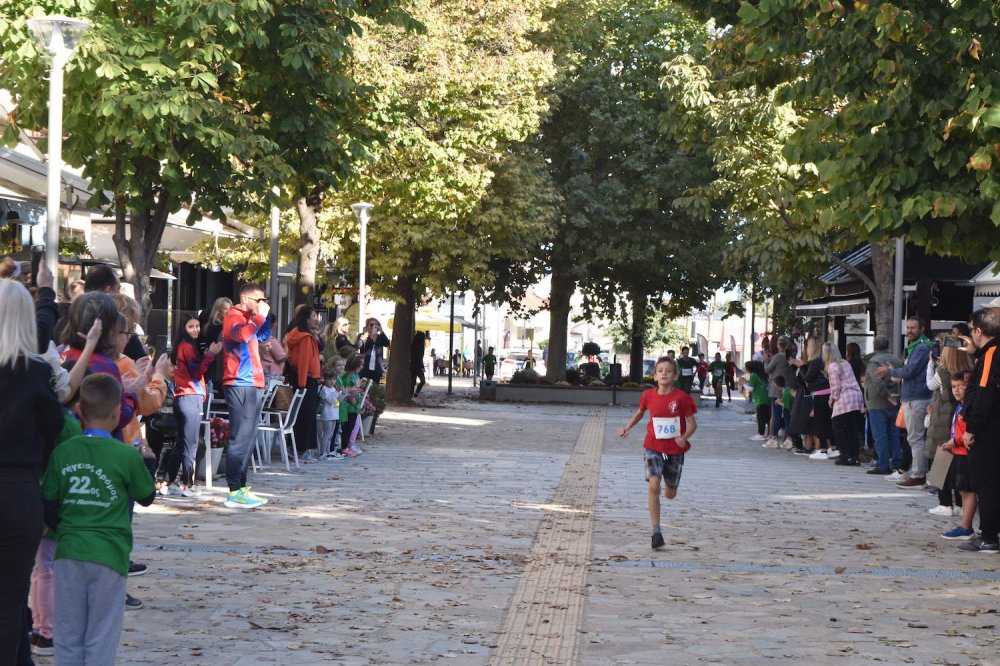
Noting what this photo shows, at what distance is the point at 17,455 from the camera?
199 inches

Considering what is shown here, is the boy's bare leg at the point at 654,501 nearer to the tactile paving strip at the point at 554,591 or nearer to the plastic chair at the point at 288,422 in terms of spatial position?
the tactile paving strip at the point at 554,591

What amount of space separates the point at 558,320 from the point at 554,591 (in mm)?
35586

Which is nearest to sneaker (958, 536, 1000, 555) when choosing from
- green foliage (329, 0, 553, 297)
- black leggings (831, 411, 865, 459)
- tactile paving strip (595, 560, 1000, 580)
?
tactile paving strip (595, 560, 1000, 580)

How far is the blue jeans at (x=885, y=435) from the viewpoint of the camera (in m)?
18.7

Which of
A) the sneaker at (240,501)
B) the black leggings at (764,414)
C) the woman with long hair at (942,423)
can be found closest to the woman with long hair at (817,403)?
the black leggings at (764,414)

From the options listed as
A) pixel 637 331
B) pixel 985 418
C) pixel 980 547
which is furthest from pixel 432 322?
pixel 985 418

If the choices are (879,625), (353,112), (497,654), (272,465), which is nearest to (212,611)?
(497,654)

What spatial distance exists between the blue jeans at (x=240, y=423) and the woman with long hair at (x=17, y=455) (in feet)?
23.1

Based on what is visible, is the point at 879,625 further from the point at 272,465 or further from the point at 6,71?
the point at 6,71

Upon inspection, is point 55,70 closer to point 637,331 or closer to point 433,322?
point 637,331

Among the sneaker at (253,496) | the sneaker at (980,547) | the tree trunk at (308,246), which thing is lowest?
the sneaker at (980,547)

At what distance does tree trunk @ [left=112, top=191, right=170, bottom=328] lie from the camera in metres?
16.8

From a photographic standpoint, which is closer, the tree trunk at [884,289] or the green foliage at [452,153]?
the tree trunk at [884,289]

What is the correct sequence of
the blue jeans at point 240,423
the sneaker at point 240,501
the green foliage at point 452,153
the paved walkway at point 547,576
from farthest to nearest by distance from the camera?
the green foliage at point 452,153, the sneaker at point 240,501, the blue jeans at point 240,423, the paved walkway at point 547,576
